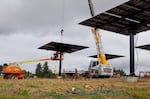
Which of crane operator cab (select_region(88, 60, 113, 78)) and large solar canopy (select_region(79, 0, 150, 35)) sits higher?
large solar canopy (select_region(79, 0, 150, 35))

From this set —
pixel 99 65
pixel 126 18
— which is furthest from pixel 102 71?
pixel 126 18

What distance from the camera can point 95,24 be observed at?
3134cm

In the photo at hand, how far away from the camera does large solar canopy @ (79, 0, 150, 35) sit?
86.5 feet

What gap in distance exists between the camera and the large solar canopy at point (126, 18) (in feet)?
86.5

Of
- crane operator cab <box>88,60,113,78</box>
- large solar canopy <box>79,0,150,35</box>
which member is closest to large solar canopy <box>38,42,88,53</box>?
crane operator cab <box>88,60,113,78</box>

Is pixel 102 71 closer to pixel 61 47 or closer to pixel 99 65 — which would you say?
pixel 99 65

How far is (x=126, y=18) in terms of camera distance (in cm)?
2903

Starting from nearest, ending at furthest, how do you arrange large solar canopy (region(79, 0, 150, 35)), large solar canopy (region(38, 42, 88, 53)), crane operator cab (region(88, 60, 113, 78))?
1. large solar canopy (region(79, 0, 150, 35))
2. crane operator cab (region(88, 60, 113, 78))
3. large solar canopy (region(38, 42, 88, 53))

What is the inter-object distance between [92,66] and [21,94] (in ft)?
116

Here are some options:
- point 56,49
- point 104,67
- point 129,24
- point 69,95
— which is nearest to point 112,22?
point 129,24

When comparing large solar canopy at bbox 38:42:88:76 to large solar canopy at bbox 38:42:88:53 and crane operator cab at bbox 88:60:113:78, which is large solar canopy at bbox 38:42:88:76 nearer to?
large solar canopy at bbox 38:42:88:53

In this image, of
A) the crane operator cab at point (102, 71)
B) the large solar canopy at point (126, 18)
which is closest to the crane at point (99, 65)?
the crane operator cab at point (102, 71)

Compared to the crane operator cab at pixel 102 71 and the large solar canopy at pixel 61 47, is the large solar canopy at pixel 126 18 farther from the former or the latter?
the large solar canopy at pixel 61 47

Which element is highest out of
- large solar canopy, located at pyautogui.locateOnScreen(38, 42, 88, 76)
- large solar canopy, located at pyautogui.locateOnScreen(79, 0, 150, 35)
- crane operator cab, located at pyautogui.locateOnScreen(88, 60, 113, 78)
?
large solar canopy, located at pyautogui.locateOnScreen(79, 0, 150, 35)
